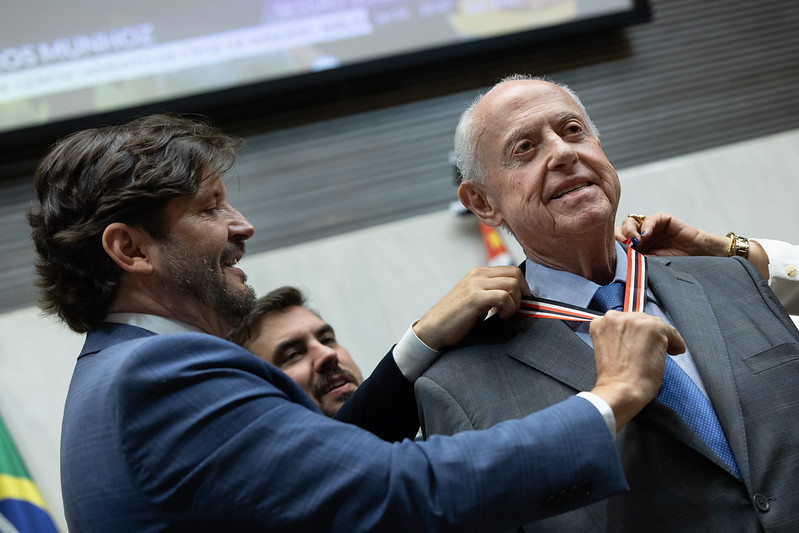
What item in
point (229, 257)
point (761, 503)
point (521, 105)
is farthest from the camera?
point (521, 105)

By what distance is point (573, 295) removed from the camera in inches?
73.3

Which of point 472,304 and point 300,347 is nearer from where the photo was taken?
point 472,304

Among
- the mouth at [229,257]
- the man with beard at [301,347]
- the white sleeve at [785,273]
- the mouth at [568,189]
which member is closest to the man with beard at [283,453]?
the mouth at [229,257]

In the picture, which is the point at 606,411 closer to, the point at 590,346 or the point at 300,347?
the point at 590,346

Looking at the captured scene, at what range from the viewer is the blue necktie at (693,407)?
157 centimetres

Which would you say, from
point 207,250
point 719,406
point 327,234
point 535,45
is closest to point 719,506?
point 719,406

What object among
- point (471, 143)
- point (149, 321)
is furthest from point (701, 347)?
point (149, 321)

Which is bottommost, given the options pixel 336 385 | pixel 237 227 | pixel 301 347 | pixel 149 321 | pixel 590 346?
pixel 336 385

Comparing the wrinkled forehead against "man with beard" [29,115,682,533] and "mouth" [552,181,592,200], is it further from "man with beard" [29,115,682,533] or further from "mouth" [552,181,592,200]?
"man with beard" [29,115,682,533]

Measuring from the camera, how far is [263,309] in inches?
124

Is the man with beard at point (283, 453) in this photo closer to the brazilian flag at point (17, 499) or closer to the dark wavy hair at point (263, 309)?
the dark wavy hair at point (263, 309)

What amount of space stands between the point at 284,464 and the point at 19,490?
7.75 ft

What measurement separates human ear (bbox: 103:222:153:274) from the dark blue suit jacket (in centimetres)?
36

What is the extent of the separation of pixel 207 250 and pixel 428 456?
0.71 meters
